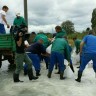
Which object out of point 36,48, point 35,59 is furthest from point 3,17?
point 35,59

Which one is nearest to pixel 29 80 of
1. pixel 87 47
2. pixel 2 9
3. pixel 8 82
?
pixel 8 82

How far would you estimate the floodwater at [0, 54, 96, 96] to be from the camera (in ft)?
32.1

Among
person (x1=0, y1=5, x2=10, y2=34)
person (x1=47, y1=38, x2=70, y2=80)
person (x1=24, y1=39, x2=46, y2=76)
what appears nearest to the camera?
person (x1=47, y1=38, x2=70, y2=80)

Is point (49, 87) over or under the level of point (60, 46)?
under

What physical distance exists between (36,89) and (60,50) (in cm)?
228

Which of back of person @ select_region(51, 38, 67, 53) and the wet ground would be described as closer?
the wet ground

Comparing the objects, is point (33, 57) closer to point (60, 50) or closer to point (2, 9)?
point (60, 50)

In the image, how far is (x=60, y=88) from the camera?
34.3 ft

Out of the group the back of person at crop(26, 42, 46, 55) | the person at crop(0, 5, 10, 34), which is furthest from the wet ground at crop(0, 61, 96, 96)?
the person at crop(0, 5, 10, 34)

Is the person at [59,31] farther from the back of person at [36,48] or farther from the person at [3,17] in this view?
the person at [3,17]

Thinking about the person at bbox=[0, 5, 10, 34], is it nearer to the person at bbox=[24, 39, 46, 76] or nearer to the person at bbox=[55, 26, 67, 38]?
the person at bbox=[24, 39, 46, 76]

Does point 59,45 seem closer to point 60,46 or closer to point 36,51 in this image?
point 60,46

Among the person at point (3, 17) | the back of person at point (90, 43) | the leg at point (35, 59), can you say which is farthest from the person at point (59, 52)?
the person at point (3, 17)

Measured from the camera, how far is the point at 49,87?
10.6 m
